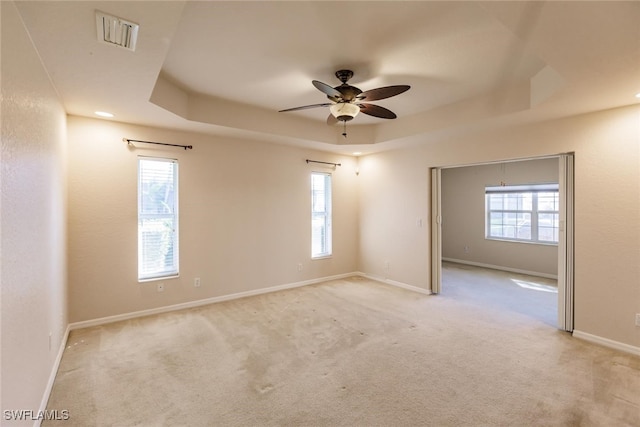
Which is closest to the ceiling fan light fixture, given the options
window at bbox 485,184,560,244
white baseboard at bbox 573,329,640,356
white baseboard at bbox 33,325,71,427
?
white baseboard at bbox 33,325,71,427

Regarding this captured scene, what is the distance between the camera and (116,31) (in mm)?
1784

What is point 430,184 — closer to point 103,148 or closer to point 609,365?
point 609,365

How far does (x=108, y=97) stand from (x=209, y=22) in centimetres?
147

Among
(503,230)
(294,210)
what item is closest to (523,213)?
(503,230)

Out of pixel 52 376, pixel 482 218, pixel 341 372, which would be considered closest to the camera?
pixel 52 376

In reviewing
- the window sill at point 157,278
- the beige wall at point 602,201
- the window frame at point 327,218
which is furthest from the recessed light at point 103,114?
the beige wall at point 602,201

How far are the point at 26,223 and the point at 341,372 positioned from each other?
2.48 metres

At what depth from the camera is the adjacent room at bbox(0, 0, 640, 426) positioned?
6.24ft

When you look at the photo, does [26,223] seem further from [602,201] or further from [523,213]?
[523,213]

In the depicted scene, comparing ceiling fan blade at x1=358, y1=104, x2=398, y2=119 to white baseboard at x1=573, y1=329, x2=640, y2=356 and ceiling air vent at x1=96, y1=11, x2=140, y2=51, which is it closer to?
ceiling air vent at x1=96, y1=11, x2=140, y2=51

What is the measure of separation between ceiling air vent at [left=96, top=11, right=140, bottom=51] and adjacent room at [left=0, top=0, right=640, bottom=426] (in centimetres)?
2

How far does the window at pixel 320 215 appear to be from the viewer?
5523mm

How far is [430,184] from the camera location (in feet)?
16.0

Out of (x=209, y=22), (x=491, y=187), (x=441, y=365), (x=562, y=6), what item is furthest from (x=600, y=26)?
(x=491, y=187)
